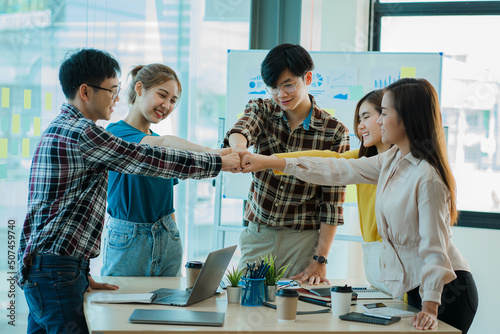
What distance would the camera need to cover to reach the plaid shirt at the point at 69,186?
1.70 meters

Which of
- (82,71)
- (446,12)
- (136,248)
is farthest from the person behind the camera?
(446,12)

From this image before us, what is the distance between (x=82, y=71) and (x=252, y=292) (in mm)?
1017

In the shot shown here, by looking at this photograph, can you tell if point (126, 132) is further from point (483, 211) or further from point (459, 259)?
point (483, 211)

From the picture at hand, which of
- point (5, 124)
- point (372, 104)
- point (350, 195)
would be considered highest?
point (372, 104)

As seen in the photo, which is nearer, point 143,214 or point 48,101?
point 143,214

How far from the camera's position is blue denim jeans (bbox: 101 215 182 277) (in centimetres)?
219

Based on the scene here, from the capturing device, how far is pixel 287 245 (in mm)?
2367

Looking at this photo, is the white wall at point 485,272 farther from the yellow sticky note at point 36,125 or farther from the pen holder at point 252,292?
the yellow sticky note at point 36,125

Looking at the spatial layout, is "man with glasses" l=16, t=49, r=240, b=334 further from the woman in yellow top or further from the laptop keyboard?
the woman in yellow top

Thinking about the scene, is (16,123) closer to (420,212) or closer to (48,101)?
(48,101)

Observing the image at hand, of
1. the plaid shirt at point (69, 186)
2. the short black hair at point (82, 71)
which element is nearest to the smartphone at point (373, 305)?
the plaid shirt at point (69, 186)

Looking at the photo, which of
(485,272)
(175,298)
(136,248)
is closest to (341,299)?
(175,298)

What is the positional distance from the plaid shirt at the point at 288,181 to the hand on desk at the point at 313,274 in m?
0.20

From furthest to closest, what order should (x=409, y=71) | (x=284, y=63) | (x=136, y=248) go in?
(x=409, y=71) < (x=284, y=63) < (x=136, y=248)
